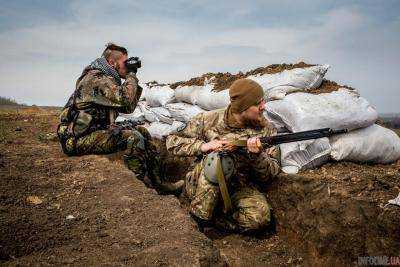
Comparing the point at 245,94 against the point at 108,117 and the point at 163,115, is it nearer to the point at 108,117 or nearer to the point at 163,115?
the point at 108,117

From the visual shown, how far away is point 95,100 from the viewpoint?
4.06m

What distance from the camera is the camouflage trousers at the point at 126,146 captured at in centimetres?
404

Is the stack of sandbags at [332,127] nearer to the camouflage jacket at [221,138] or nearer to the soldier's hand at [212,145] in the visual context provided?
the camouflage jacket at [221,138]

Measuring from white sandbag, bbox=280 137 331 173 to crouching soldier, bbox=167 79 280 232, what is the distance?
0.55 metres

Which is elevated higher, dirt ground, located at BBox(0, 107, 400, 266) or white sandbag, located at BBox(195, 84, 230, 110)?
white sandbag, located at BBox(195, 84, 230, 110)

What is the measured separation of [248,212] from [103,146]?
77.0 inches

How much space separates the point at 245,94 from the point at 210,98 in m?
2.20

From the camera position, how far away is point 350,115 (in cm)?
383

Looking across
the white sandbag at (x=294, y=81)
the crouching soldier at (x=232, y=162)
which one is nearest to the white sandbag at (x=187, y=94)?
the white sandbag at (x=294, y=81)

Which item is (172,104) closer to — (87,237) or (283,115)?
(283,115)

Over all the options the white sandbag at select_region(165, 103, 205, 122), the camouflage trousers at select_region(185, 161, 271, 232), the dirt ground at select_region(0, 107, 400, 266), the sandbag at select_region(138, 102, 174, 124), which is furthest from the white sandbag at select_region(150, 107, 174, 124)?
the camouflage trousers at select_region(185, 161, 271, 232)

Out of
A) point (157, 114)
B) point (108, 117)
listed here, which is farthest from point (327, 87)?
point (157, 114)

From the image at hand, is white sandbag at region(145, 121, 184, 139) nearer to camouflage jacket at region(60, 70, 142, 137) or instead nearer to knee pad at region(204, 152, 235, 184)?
camouflage jacket at region(60, 70, 142, 137)

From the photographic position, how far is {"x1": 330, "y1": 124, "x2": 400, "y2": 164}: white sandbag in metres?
3.89
